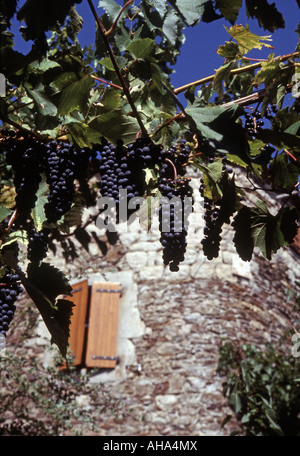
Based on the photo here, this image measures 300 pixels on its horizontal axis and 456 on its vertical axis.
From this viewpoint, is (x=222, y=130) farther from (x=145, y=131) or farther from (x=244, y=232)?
(x=244, y=232)

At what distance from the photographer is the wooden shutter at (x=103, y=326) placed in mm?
7465

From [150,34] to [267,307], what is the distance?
7.32 metres

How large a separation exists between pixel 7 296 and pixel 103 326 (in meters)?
6.31

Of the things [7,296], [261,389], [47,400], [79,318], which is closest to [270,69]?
[7,296]

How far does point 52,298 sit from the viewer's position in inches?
55.4

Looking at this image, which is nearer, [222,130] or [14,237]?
[222,130]

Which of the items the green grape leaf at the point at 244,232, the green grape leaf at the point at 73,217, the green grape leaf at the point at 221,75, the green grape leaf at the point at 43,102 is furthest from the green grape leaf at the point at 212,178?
the green grape leaf at the point at 73,217

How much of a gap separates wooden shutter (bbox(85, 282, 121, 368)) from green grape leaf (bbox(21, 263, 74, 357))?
631cm

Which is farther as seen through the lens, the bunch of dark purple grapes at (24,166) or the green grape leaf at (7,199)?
the green grape leaf at (7,199)

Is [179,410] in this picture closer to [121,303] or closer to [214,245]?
[121,303]

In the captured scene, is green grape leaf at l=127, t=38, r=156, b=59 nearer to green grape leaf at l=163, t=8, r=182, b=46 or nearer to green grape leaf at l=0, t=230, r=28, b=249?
green grape leaf at l=163, t=8, r=182, b=46

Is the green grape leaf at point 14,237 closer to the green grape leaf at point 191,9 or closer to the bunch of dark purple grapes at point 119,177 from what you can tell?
the bunch of dark purple grapes at point 119,177

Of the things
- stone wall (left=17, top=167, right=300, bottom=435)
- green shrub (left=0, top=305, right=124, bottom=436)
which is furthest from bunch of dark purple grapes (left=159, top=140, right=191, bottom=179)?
green shrub (left=0, top=305, right=124, bottom=436)

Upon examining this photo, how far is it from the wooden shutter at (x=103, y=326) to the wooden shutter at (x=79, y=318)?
4.2 inches
